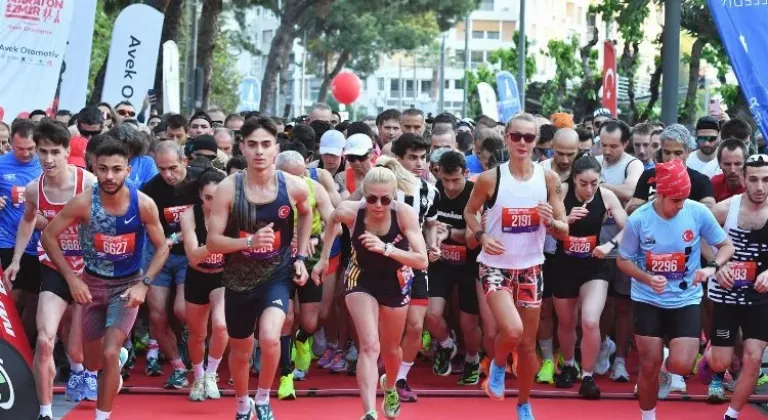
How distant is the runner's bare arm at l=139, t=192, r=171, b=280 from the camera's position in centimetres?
936

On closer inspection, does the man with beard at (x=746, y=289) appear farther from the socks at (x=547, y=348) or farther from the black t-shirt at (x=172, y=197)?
the black t-shirt at (x=172, y=197)

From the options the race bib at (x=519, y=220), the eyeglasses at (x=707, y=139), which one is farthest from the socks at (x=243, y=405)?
→ the eyeglasses at (x=707, y=139)

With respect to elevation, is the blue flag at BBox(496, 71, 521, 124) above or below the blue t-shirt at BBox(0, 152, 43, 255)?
above

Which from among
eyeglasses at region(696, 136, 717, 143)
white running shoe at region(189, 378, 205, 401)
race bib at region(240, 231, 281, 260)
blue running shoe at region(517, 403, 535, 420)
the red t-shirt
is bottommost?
white running shoe at region(189, 378, 205, 401)

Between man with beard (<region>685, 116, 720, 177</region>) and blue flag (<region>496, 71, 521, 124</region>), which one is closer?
man with beard (<region>685, 116, 720, 177</region>)

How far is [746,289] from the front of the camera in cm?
996

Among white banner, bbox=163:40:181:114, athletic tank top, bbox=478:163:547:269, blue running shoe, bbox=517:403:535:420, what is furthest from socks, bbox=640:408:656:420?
white banner, bbox=163:40:181:114

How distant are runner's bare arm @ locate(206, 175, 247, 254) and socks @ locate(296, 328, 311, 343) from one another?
9.52 feet

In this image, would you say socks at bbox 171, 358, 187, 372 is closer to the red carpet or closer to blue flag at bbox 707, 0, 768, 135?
the red carpet

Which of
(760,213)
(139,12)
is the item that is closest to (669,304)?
(760,213)

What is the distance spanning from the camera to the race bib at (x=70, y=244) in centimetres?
999

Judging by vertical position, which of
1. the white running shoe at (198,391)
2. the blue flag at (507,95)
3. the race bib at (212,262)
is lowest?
the white running shoe at (198,391)

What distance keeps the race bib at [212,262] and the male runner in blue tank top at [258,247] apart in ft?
4.48

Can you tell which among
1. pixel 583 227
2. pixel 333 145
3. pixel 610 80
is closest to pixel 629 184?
pixel 583 227
